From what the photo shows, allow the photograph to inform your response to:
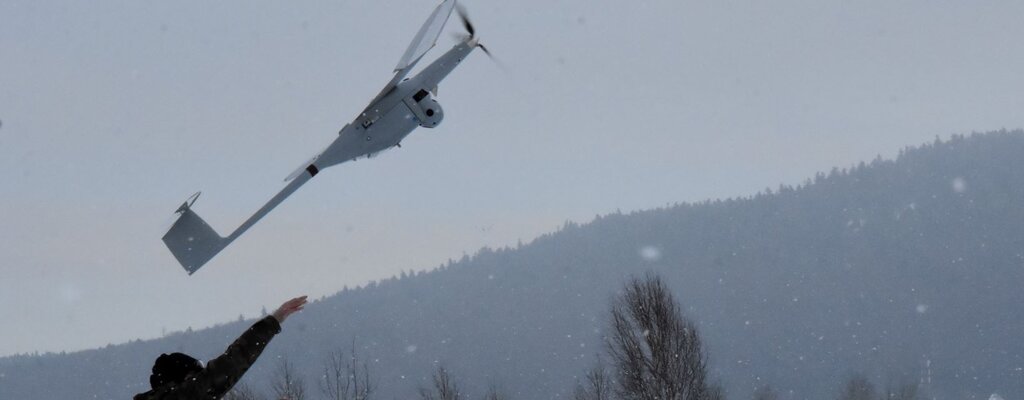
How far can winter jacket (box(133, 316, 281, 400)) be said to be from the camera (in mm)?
2945

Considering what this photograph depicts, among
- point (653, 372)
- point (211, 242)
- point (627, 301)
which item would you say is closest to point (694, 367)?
point (653, 372)

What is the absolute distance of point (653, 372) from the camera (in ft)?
94.5

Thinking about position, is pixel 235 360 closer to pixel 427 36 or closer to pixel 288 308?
pixel 288 308

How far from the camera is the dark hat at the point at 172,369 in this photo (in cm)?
308

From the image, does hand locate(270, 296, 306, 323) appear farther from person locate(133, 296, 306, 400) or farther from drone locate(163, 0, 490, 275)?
drone locate(163, 0, 490, 275)

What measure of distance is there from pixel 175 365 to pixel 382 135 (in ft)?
35.1

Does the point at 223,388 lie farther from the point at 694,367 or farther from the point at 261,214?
→ the point at 694,367

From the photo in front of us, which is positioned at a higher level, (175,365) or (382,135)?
(382,135)

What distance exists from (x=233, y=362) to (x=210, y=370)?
8 cm

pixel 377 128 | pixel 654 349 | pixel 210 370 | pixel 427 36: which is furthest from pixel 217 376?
pixel 654 349

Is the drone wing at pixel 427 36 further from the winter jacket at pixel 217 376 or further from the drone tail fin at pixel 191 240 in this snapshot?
the winter jacket at pixel 217 376

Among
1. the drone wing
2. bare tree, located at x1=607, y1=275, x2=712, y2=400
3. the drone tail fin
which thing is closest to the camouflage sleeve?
the drone wing

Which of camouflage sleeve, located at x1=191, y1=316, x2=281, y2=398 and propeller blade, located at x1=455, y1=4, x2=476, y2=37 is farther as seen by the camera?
propeller blade, located at x1=455, y1=4, x2=476, y2=37

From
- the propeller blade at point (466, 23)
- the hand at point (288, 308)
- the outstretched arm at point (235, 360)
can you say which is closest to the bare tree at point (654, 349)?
the propeller blade at point (466, 23)
